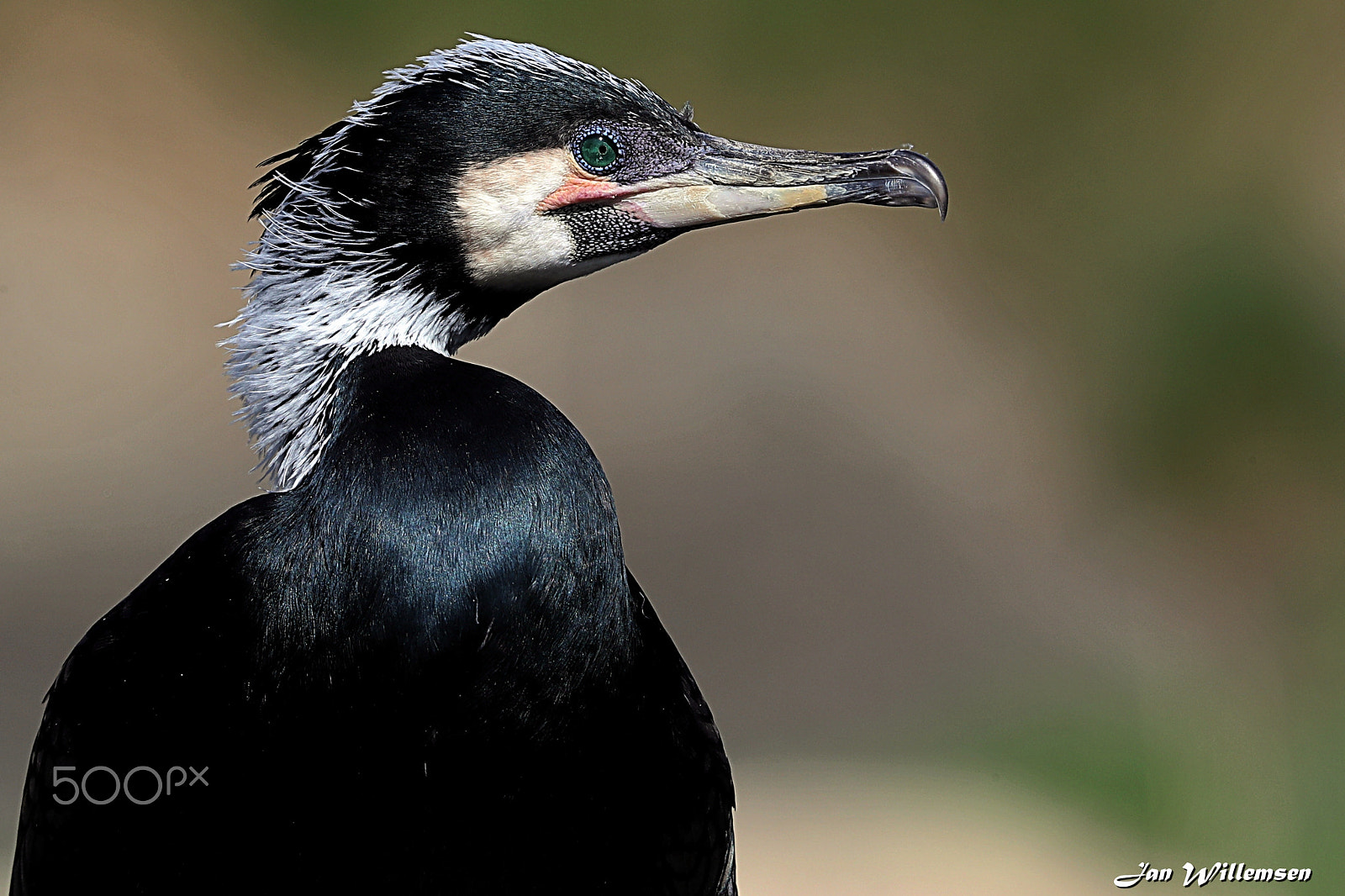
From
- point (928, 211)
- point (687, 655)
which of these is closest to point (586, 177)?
point (687, 655)

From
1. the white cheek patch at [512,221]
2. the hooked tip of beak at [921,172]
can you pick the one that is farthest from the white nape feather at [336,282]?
the hooked tip of beak at [921,172]

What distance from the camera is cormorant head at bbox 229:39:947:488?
1.86 m

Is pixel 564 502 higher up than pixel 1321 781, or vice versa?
pixel 564 502

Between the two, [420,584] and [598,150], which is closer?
[420,584]

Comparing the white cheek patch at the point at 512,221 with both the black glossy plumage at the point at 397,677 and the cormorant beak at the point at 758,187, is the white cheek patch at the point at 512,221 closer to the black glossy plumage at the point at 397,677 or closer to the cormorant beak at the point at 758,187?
the cormorant beak at the point at 758,187

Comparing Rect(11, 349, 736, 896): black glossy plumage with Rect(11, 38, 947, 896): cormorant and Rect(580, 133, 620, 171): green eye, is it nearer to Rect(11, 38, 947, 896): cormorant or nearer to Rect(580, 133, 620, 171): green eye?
Rect(11, 38, 947, 896): cormorant

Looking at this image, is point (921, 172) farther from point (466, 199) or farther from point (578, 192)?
point (466, 199)

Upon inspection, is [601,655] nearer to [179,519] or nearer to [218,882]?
[218,882]

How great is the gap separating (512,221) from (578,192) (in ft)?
0.33

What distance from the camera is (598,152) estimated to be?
1.92m

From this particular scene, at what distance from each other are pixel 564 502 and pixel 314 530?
0.99 feet

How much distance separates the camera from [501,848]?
5.87 ft

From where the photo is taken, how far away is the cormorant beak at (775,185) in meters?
1.93

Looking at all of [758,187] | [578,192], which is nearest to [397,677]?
[578,192]
